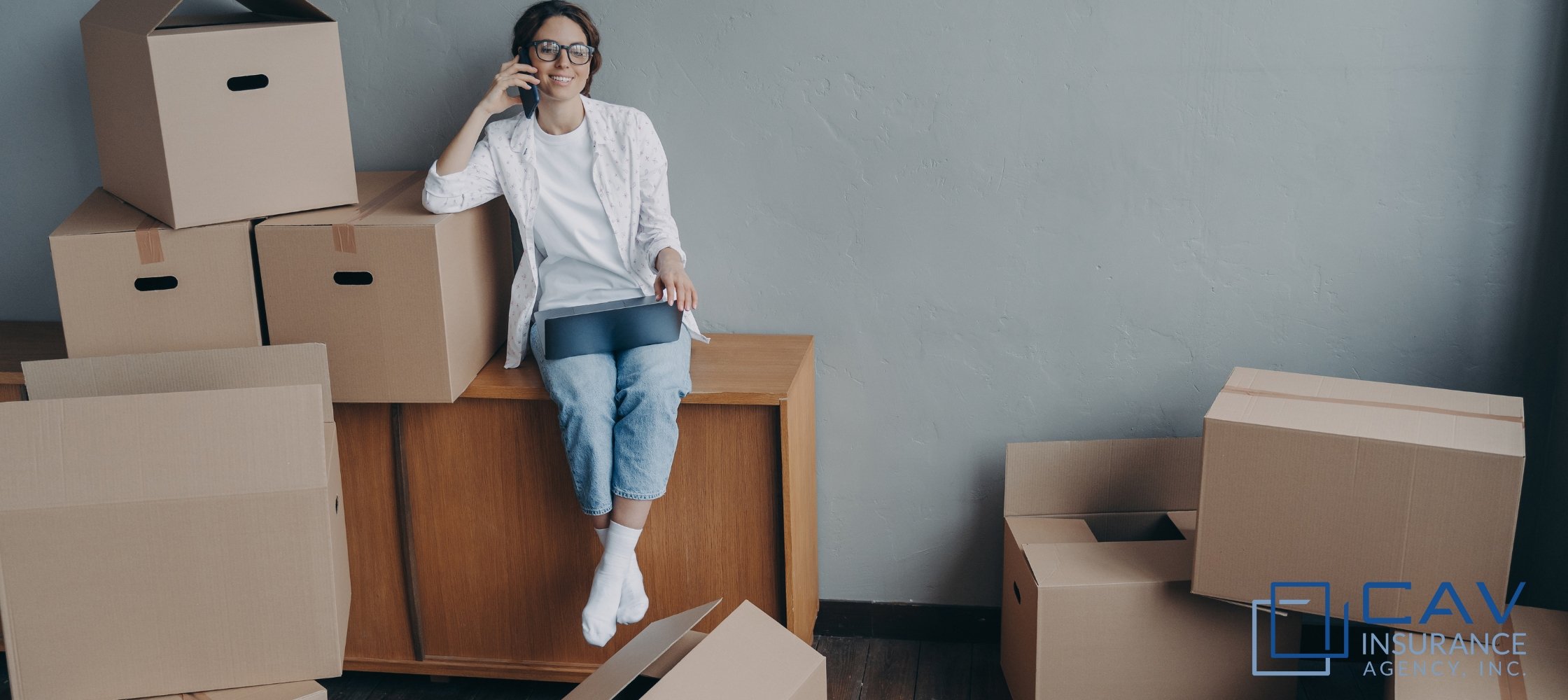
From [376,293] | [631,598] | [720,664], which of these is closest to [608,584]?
[631,598]

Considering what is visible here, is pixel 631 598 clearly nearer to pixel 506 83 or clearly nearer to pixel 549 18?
pixel 506 83

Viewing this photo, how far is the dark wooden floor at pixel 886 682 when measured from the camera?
1.97 meters

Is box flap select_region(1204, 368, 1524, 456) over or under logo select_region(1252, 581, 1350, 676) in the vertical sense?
over

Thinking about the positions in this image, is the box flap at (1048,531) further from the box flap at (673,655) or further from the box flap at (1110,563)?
the box flap at (673,655)

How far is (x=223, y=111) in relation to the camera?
1.66m

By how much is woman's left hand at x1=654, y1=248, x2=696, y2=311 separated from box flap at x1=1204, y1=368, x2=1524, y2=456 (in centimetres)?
83

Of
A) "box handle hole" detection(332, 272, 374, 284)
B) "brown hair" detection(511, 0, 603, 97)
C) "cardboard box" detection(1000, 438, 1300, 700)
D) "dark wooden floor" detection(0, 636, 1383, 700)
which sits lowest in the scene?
"dark wooden floor" detection(0, 636, 1383, 700)

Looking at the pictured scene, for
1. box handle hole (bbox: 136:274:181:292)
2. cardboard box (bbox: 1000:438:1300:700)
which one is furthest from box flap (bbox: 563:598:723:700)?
box handle hole (bbox: 136:274:181:292)

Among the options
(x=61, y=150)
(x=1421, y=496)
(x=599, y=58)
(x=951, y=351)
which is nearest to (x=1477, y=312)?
(x=1421, y=496)

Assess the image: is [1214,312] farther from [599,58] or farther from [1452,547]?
[599,58]

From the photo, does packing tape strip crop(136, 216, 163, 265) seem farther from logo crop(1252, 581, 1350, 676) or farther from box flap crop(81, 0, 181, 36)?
logo crop(1252, 581, 1350, 676)

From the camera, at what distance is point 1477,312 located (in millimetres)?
1886

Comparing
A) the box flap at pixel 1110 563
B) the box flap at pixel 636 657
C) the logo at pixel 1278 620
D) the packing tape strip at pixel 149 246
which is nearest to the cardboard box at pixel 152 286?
the packing tape strip at pixel 149 246

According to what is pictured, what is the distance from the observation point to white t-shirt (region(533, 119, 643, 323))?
1863 millimetres
